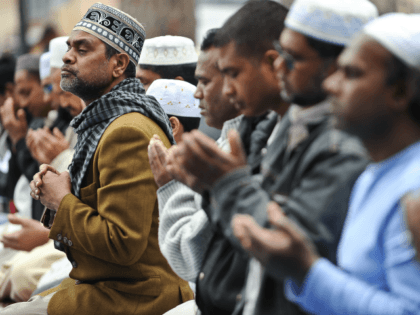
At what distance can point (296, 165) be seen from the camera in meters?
1.59

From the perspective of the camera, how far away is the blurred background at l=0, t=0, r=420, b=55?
301 inches

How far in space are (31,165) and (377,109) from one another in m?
4.53

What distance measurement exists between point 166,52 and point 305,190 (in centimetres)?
339

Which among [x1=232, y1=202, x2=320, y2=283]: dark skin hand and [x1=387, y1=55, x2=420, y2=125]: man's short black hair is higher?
[x1=387, y1=55, x2=420, y2=125]: man's short black hair

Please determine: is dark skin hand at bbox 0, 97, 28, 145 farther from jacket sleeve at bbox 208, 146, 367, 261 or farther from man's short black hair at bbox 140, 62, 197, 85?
jacket sleeve at bbox 208, 146, 367, 261

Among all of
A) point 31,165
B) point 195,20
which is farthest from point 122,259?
point 195,20

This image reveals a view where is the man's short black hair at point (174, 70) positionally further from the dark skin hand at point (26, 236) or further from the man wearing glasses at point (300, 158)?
the man wearing glasses at point (300, 158)

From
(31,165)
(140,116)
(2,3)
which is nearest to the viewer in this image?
(140,116)

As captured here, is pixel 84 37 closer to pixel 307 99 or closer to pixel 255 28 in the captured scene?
pixel 255 28

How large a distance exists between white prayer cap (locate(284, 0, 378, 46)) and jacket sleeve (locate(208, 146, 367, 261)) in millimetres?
342

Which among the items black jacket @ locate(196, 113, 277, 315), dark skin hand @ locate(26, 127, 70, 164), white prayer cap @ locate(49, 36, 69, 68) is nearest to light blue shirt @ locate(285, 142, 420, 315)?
black jacket @ locate(196, 113, 277, 315)

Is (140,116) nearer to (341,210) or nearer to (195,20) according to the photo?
(341,210)

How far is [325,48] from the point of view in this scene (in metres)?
1.62

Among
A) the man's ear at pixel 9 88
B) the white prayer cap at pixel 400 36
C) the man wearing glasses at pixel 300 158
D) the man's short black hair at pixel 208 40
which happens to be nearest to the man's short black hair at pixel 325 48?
the man wearing glasses at pixel 300 158
